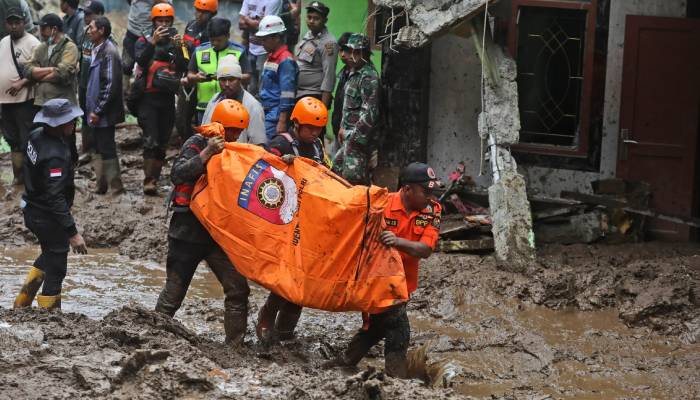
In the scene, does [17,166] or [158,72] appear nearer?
[158,72]

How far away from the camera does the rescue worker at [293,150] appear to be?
25.7 feet

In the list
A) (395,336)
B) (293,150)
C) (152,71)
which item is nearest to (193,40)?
(152,71)

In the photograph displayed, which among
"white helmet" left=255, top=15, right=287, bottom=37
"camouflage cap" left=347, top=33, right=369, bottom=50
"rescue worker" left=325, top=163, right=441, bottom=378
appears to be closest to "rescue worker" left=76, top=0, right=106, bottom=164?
"white helmet" left=255, top=15, right=287, bottom=37

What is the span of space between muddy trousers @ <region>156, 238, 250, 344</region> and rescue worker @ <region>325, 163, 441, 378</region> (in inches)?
39.4

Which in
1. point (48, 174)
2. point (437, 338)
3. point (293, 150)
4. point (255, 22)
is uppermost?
point (255, 22)

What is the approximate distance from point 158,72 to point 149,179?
4.74 ft

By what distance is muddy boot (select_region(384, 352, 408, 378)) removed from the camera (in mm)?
7227

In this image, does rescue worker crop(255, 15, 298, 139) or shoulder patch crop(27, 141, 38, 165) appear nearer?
shoulder patch crop(27, 141, 38, 165)

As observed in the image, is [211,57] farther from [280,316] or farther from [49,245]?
[280,316]

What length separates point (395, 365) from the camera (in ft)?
23.7

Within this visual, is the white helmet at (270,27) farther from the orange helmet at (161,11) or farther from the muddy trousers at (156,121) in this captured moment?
the muddy trousers at (156,121)

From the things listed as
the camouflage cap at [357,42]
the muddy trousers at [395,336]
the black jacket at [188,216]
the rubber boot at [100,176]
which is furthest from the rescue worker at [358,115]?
the muddy trousers at [395,336]

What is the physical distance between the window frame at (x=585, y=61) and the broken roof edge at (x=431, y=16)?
6.07ft

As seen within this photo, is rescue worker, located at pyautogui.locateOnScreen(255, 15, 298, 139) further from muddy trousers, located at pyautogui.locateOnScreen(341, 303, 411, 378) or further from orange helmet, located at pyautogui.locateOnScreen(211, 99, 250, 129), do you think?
muddy trousers, located at pyautogui.locateOnScreen(341, 303, 411, 378)
